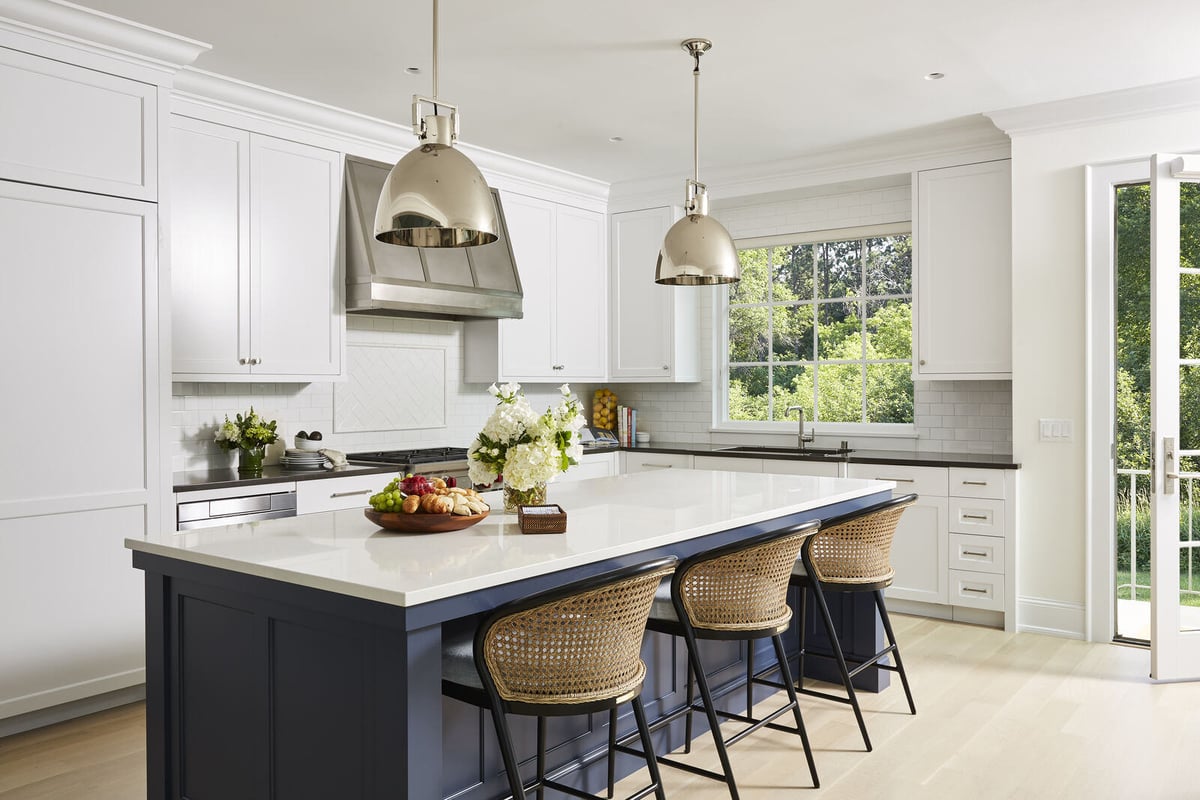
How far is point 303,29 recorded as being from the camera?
360 centimetres

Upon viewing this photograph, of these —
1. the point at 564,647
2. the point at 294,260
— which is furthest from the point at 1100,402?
the point at 294,260

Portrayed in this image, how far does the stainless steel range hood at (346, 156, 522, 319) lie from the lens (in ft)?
15.6

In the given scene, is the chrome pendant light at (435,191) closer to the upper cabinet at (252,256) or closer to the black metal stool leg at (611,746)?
the black metal stool leg at (611,746)

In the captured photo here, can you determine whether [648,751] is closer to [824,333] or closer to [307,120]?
[307,120]

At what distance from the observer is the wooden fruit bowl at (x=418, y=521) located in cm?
256

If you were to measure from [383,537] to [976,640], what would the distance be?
135 inches

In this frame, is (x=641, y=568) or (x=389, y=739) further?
(x=641, y=568)

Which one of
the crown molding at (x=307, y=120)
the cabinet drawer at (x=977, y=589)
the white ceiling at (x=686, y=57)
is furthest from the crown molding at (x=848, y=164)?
the cabinet drawer at (x=977, y=589)

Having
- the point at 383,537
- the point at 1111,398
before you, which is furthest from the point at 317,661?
the point at 1111,398

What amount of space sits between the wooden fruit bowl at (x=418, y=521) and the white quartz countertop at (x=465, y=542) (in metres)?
0.03

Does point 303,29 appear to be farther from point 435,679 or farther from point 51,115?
point 435,679

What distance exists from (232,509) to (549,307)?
270 centimetres

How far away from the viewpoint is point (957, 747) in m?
3.29

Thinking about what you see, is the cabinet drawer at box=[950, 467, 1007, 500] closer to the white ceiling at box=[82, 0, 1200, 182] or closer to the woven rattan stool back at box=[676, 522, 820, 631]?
the white ceiling at box=[82, 0, 1200, 182]
